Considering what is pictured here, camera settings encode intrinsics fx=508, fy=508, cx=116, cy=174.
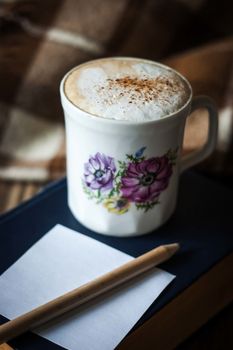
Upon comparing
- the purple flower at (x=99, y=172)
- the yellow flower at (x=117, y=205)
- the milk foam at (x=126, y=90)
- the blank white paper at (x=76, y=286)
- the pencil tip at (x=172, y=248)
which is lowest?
the blank white paper at (x=76, y=286)

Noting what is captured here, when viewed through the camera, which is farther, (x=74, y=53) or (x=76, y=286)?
(x=74, y=53)

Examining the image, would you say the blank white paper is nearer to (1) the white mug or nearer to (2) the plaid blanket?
(1) the white mug

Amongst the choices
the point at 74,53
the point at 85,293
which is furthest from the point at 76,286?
the point at 74,53

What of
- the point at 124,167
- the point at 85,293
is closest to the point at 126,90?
the point at 124,167

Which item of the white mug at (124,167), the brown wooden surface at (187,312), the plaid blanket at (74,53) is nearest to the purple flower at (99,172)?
the white mug at (124,167)

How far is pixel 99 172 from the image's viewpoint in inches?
16.2

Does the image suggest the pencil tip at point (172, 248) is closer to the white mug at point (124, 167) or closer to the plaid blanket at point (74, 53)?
the white mug at point (124, 167)

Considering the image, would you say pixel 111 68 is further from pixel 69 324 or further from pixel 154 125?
pixel 69 324

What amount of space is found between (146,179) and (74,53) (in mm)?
348

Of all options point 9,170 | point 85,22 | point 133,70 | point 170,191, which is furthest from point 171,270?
point 85,22

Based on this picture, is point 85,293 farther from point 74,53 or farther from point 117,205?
point 74,53

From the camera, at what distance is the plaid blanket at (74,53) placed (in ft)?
2.12

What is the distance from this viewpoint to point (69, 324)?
383 mm

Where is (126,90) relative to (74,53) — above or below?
above
